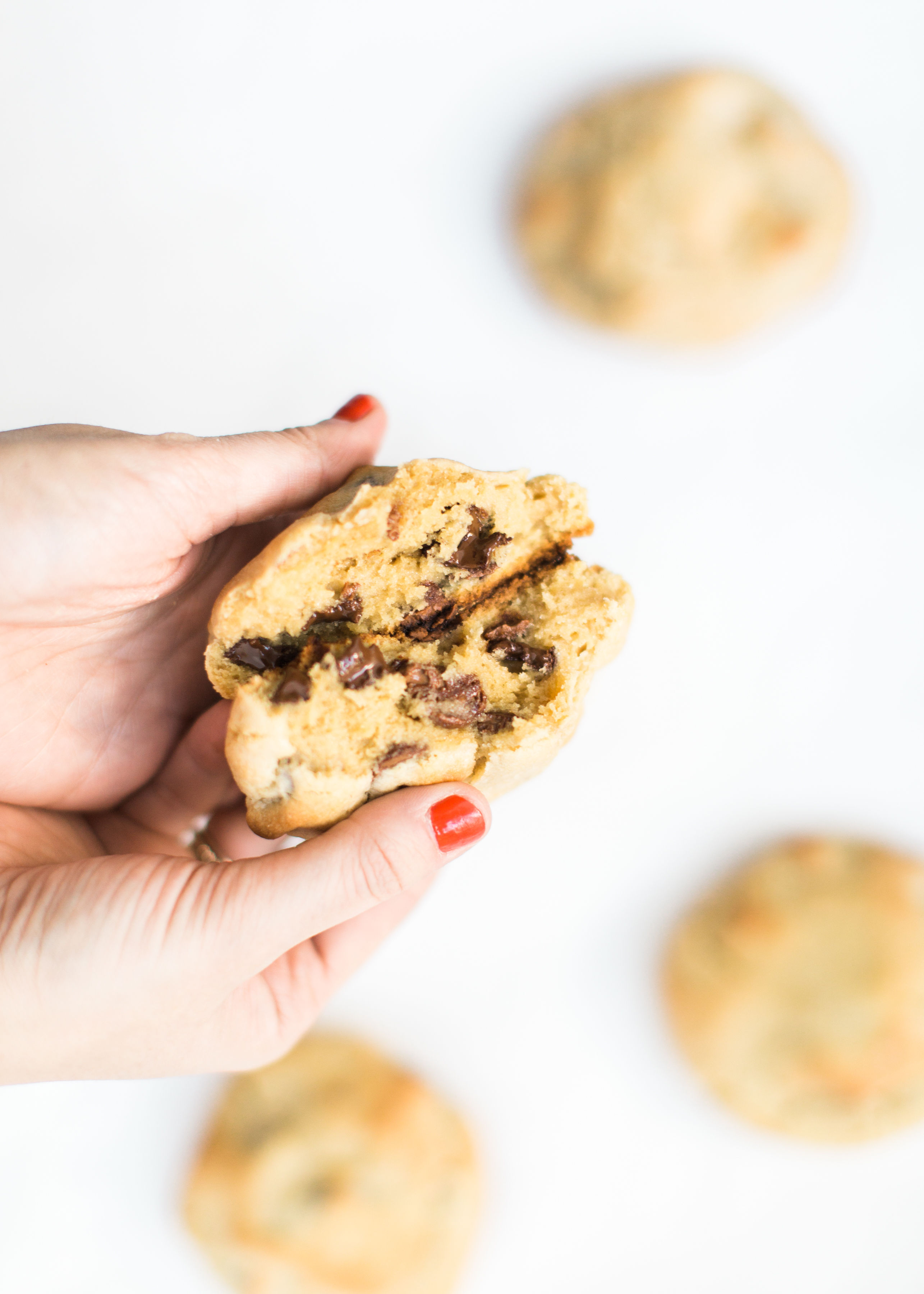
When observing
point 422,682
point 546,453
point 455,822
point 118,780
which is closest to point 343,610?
point 422,682

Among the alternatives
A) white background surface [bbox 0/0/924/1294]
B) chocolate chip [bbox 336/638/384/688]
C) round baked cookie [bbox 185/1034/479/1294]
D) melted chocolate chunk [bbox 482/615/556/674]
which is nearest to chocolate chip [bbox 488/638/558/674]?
melted chocolate chunk [bbox 482/615/556/674]

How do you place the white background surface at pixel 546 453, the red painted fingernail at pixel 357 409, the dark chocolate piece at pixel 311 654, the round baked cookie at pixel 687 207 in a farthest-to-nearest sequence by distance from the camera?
1. the white background surface at pixel 546 453
2. the round baked cookie at pixel 687 207
3. the red painted fingernail at pixel 357 409
4. the dark chocolate piece at pixel 311 654

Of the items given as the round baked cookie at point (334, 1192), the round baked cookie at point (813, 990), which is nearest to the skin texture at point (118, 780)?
the round baked cookie at point (334, 1192)

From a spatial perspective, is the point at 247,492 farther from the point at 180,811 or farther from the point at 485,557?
the point at 180,811

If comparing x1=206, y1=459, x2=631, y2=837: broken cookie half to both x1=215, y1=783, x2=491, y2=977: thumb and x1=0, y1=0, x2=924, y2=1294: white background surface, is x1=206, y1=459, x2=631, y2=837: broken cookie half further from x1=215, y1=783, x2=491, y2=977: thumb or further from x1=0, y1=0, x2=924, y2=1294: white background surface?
x1=0, y1=0, x2=924, y2=1294: white background surface

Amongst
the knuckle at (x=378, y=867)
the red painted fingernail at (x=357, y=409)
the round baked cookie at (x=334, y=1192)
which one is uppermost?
the red painted fingernail at (x=357, y=409)

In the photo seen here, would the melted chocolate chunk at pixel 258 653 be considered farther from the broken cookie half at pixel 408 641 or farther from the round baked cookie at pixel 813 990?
the round baked cookie at pixel 813 990
